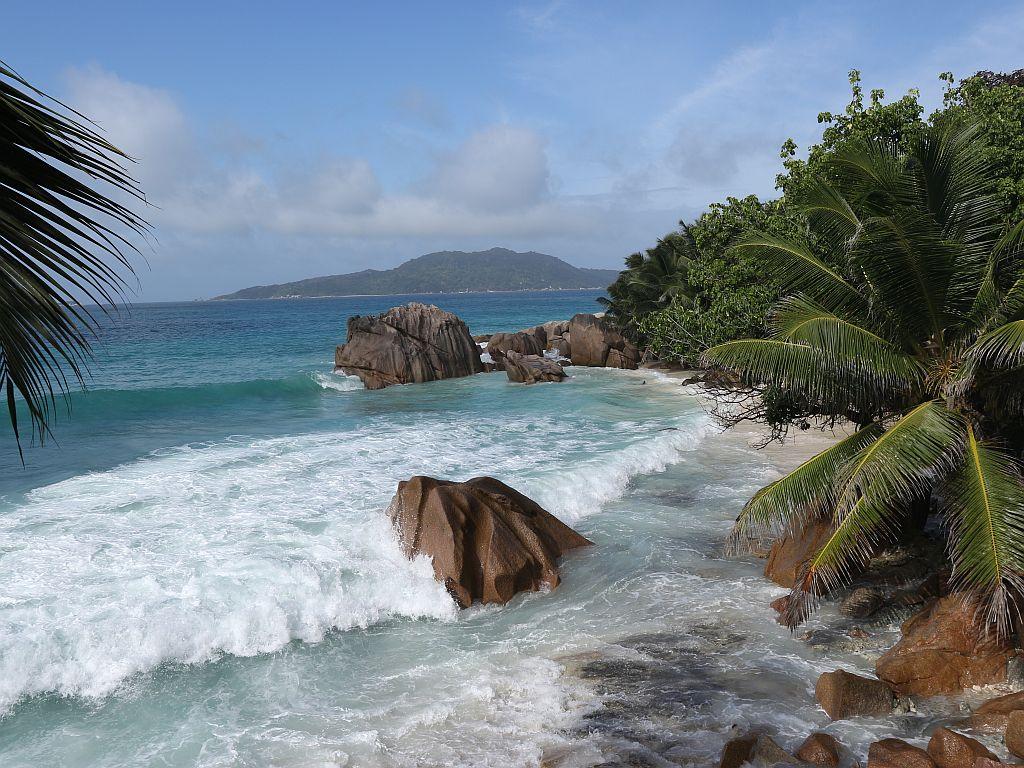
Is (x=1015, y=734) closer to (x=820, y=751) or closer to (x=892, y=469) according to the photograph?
(x=820, y=751)

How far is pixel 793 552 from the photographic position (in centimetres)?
1095

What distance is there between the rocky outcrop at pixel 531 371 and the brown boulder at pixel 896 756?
30663mm

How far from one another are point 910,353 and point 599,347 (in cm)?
3590

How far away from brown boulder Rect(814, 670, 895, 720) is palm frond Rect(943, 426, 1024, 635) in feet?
4.42

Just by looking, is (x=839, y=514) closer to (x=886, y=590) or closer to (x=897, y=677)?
(x=897, y=677)

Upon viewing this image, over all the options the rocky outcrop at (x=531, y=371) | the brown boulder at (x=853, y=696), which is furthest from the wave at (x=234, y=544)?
the rocky outcrop at (x=531, y=371)

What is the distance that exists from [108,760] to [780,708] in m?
7.08

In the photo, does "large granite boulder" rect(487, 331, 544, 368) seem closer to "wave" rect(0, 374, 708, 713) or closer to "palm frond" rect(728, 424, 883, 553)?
"wave" rect(0, 374, 708, 713)

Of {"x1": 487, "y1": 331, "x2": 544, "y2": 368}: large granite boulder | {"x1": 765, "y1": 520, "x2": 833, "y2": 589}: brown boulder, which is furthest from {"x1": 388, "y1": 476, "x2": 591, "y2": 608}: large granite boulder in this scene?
{"x1": 487, "y1": 331, "x2": 544, "y2": 368}: large granite boulder

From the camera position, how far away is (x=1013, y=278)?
8.90 m

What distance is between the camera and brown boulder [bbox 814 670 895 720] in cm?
725

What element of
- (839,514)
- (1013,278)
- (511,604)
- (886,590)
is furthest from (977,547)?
(511,604)

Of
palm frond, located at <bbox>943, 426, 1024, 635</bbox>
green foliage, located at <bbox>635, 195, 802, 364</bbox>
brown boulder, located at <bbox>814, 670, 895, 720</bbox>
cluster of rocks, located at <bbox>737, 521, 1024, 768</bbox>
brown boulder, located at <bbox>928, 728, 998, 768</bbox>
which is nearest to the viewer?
brown boulder, located at <bbox>928, 728, 998, 768</bbox>

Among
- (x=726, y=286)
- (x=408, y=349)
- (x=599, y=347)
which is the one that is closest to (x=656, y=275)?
(x=599, y=347)
